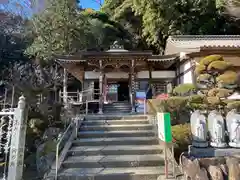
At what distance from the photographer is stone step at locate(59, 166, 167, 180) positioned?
4.89 metres

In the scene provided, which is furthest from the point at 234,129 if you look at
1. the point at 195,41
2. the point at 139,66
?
the point at 195,41

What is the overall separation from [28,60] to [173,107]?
17.5 m

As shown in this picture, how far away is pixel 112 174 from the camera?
16.2 feet

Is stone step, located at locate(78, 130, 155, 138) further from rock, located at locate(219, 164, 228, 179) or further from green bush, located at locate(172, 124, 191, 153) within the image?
rock, located at locate(219, 164, 228, 179)

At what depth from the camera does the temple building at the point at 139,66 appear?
1192 centimetres

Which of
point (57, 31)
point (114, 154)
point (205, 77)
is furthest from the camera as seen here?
point (57, 31)

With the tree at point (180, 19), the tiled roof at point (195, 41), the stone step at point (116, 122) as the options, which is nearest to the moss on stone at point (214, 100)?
the stone step at point (116, 122)

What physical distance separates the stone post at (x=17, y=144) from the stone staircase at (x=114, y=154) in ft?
3.00

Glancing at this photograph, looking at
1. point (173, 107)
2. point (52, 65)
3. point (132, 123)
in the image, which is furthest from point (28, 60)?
point (173, 107)

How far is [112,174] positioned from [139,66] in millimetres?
9608

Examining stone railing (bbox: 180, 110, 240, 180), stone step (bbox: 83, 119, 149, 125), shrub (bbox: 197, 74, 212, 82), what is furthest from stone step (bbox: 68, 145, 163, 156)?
shrub (bbox: 197, 74, 212, 82)

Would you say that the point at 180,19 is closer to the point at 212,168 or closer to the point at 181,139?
the point at 181,139

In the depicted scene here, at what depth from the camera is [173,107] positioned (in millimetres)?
6590

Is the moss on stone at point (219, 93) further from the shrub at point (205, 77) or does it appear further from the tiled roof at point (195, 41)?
the tiled roof at point (195, 41)
